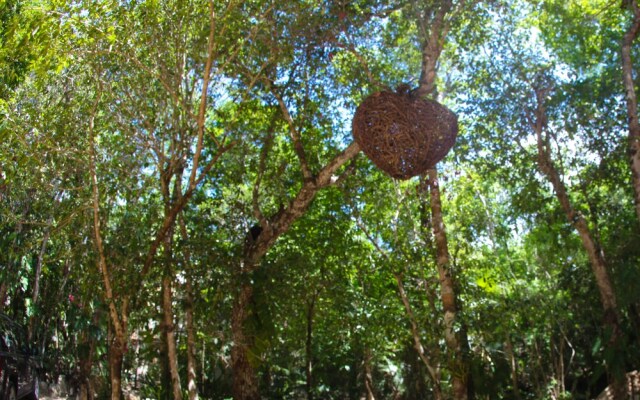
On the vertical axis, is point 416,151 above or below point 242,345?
above

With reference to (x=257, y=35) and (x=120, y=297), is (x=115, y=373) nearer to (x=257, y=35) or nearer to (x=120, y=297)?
(x=120, y=297)

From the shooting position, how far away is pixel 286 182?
8094 millimetres

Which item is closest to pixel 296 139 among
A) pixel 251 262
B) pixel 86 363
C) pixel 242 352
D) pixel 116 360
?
pixel 251 262

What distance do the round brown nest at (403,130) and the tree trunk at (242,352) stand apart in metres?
2.51

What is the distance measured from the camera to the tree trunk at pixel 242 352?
6.46 meters

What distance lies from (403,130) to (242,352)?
11.2ft

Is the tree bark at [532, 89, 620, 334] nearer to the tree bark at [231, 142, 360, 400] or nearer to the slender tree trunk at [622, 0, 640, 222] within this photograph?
the slender tree trunk at [622, 0, 640, 222]

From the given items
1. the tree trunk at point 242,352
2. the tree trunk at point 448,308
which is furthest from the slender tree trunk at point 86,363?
the tree trunk at point 448,308

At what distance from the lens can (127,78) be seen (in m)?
6.08

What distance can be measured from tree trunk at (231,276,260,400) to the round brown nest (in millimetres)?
2507

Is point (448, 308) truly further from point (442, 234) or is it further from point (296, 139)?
point (296, 139)

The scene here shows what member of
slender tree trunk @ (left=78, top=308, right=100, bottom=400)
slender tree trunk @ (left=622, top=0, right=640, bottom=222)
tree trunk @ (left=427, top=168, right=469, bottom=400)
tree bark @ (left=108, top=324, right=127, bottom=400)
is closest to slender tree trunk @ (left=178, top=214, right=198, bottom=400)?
tree bark @ (left=108, top=324, right=127, bottom=400)

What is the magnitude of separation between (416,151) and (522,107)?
408 cm

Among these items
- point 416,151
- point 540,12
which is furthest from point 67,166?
point 540,12
